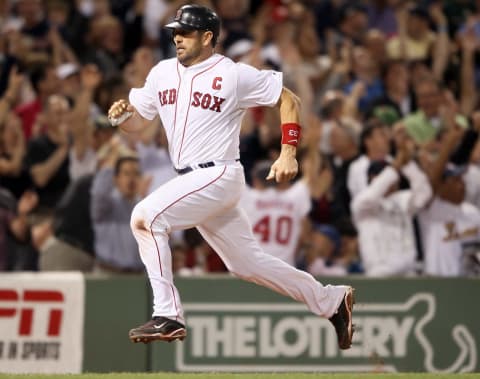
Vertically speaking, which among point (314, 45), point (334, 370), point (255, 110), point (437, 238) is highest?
point (314, 45)

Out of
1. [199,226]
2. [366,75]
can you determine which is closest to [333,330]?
[199,226]

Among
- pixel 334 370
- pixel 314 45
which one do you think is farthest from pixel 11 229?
pixel 314 45

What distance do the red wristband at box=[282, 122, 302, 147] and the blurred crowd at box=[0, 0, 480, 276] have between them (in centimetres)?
347

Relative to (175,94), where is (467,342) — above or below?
below

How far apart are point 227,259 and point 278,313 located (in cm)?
298

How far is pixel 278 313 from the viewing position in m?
10.2

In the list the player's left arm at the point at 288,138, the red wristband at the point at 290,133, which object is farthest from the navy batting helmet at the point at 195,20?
the red wristband at the point at 290,133

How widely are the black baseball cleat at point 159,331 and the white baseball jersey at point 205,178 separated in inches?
1.7

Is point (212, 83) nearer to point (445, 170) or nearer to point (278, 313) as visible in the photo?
point (278, 313)

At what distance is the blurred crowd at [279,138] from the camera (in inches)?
419

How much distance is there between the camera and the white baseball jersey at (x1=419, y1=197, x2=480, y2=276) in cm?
1087

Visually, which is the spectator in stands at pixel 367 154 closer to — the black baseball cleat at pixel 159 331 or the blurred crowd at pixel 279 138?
the blurred crowd at pixel 279 138

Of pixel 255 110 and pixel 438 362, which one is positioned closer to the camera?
pixel 438 362

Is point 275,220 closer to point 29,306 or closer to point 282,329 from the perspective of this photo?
point 282,329
